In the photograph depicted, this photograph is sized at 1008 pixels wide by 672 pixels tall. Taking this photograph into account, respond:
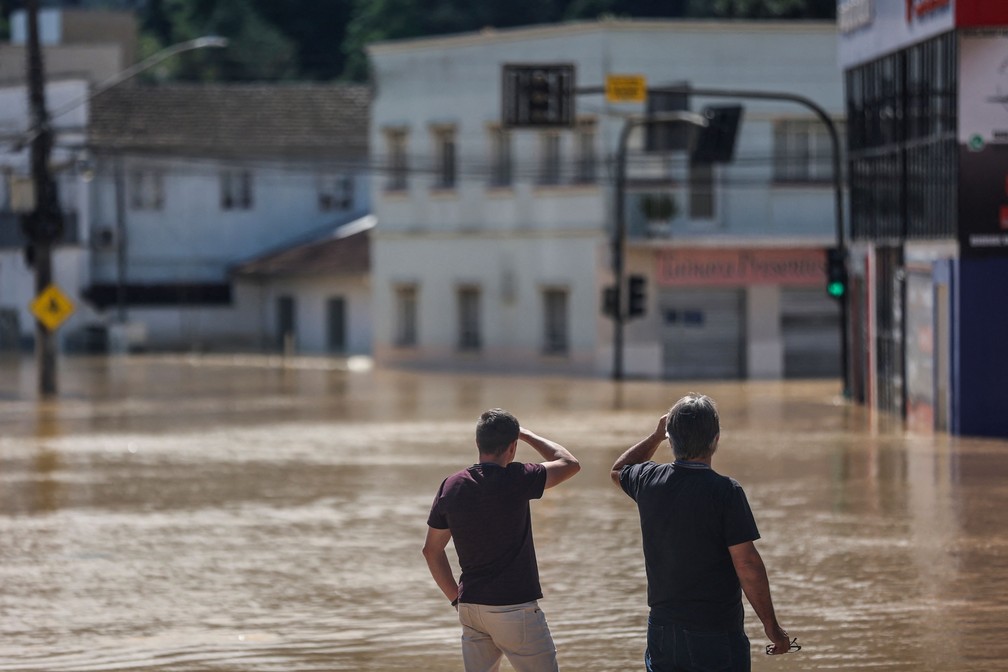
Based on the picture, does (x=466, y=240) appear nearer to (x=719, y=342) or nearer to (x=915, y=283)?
(x=719, y=342)

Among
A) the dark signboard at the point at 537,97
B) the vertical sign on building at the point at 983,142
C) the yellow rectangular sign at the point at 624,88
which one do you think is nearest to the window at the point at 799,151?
the yellow rectangular sign at the point at 624,88

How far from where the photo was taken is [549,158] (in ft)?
157

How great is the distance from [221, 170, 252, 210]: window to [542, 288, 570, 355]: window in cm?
2018

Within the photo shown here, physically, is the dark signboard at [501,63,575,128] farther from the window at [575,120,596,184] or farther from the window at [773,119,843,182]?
the window at [773,119,843,182]

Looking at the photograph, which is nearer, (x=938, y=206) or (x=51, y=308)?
(x=938, y=206)

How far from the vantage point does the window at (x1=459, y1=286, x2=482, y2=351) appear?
50.4 meters

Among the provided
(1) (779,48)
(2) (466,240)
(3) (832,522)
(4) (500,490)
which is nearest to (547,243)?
(2) (466,240)

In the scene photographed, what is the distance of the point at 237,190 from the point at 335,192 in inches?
139

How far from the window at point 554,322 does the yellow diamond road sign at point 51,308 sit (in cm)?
1371

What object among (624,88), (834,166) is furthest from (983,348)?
(834,166)

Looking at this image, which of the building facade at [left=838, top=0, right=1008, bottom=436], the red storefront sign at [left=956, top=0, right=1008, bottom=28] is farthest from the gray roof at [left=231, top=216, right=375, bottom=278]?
the red storefront sign at [left=956, top=0, right=1008, bottom=28]

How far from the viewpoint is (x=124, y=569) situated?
1447cm

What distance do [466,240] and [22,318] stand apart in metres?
21.8

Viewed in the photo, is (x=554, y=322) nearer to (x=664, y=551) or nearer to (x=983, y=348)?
(x=983, y=348)
